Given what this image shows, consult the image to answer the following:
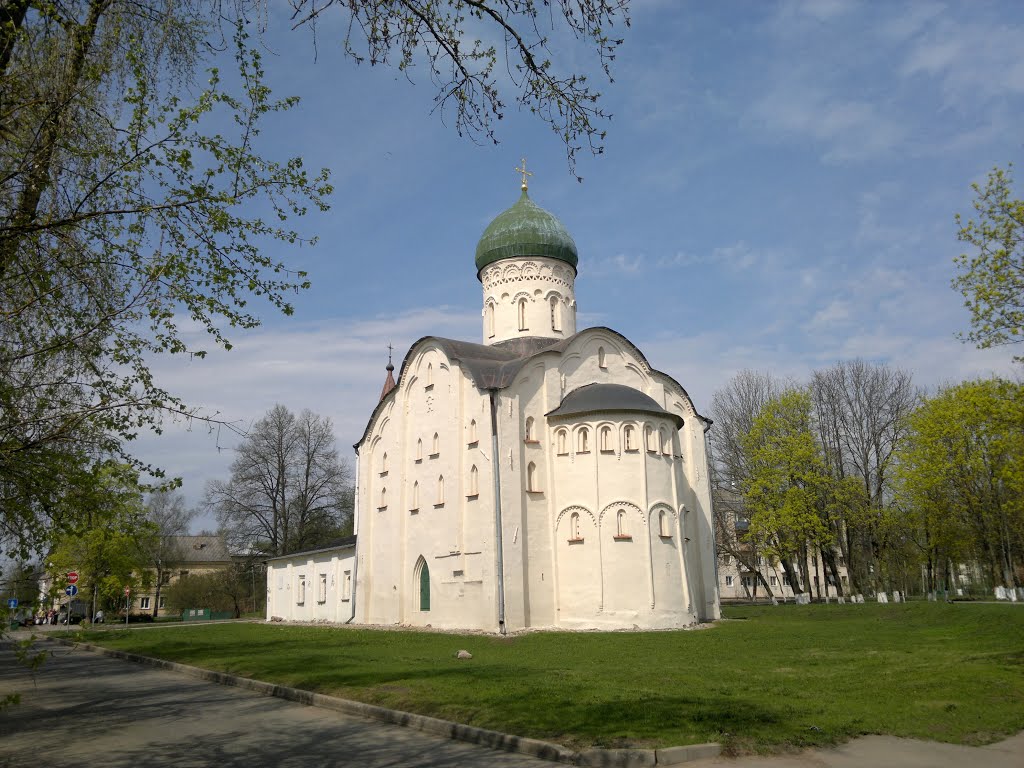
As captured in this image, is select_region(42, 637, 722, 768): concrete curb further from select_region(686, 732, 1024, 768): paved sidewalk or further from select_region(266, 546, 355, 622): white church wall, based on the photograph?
select_region(266, 546, 355, 622): white church wall

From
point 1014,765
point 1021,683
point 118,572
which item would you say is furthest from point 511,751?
point 118,572

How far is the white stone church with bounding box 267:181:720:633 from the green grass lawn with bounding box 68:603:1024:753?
7.41ft

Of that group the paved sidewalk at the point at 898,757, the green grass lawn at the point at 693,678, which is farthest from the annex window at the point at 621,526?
the paved sidewalk at the point at 898,757

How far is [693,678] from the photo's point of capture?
10.7m

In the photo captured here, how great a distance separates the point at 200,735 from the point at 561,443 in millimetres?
16392

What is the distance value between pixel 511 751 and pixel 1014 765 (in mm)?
4091

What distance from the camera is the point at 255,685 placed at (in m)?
11.7

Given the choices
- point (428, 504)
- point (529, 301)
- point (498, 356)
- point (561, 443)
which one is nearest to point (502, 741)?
point (561, 443)

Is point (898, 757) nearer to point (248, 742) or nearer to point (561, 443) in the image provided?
point (248, 742)

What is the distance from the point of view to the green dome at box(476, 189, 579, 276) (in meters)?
28.9

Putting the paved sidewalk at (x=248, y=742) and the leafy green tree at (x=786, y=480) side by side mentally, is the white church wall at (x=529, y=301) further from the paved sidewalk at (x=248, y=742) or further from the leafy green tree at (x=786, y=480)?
the paved sidewalk at (x=248, y=742)

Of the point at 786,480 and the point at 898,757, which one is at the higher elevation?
the point at 786,480

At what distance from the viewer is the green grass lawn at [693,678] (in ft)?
24.3

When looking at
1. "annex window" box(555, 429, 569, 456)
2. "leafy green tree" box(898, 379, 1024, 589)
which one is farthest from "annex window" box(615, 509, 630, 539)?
"leafy green tree" box(898, 379, 1024, 589)
